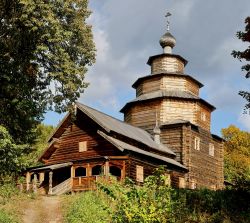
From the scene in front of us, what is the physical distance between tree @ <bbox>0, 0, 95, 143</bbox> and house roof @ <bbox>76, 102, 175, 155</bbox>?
251 inches

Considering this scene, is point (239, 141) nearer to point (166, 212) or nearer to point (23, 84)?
point (23, 84)

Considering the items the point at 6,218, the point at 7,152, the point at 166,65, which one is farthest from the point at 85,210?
the point at 166,65

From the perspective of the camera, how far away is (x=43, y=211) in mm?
21406

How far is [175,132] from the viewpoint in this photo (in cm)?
3891

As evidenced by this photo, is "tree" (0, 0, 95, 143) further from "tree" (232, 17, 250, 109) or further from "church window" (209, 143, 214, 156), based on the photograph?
"church window" (209, 143, 214, 156)

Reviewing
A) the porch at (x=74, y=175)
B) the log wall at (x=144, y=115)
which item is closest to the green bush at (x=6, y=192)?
the porch at (x=74, y=175)

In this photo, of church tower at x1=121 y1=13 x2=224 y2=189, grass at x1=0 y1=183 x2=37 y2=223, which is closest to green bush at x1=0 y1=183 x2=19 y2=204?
grass at x1=0 y1=183 x2=37 y2=223

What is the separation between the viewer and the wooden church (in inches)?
1229

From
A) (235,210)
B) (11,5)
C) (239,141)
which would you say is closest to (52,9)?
(11,5)

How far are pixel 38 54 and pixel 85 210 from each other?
963cm

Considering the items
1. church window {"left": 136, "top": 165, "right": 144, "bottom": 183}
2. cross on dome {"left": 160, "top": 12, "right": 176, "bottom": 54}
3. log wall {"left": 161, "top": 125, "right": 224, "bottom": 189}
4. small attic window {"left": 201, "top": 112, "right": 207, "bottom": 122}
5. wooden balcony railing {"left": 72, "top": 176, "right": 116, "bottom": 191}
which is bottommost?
wooden balcony railing {"left": 72, "top": 176, "right": 116, "bottom": 191}

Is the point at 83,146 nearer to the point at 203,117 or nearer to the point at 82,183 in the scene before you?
the point at 82,183

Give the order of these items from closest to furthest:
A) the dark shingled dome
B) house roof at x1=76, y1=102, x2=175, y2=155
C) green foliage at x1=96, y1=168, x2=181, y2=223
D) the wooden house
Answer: green foliage at x1=96, y1=168, x2=181, y2=223 → the wooden house → house roof at x1=76, y1=102, x2=175, y2=155 → the dark shingled dome

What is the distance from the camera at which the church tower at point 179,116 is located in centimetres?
3847
